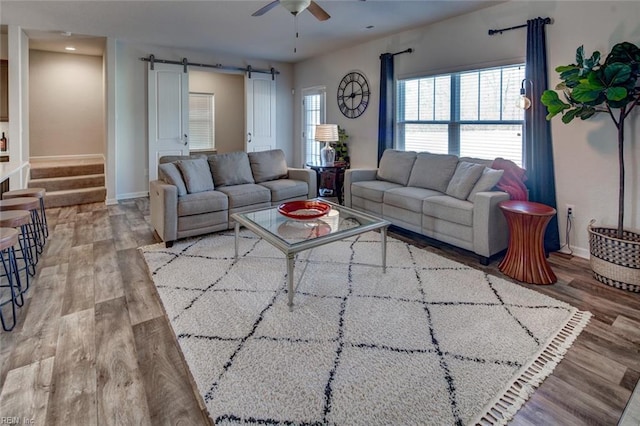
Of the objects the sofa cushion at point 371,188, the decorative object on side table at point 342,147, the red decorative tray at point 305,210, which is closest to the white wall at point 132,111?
the decorative object on side table at point 342,147

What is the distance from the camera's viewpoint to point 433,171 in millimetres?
4422

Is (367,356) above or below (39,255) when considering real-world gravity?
below

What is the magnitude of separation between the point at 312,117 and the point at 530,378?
6.47 meters

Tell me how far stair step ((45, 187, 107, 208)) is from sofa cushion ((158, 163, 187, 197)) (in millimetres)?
2724

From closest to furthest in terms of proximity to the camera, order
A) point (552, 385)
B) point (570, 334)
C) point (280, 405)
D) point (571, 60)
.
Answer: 1. point (280, 405)
2. point (552, 385)
3. point (570, 334)
4. point (571, 60)

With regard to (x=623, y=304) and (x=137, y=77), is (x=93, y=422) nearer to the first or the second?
(x=623, y=304)

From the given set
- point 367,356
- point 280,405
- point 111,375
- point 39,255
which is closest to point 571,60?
point 367,356

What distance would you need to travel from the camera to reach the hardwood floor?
165cm

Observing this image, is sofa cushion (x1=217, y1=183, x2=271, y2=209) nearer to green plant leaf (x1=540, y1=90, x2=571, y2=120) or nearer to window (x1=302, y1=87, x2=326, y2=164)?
window (x1=302, y1=87, x2=326, y2=164)

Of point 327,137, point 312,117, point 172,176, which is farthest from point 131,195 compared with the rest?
point 312,117

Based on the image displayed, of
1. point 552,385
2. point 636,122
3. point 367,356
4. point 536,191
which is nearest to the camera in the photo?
point 552,385

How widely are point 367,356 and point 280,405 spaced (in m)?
0.59

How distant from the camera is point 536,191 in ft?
12.5

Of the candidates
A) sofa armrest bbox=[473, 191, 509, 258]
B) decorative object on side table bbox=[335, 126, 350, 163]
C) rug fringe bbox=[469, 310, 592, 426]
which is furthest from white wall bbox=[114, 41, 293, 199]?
rug fringe bbox=[469, 310, 592, 426]
